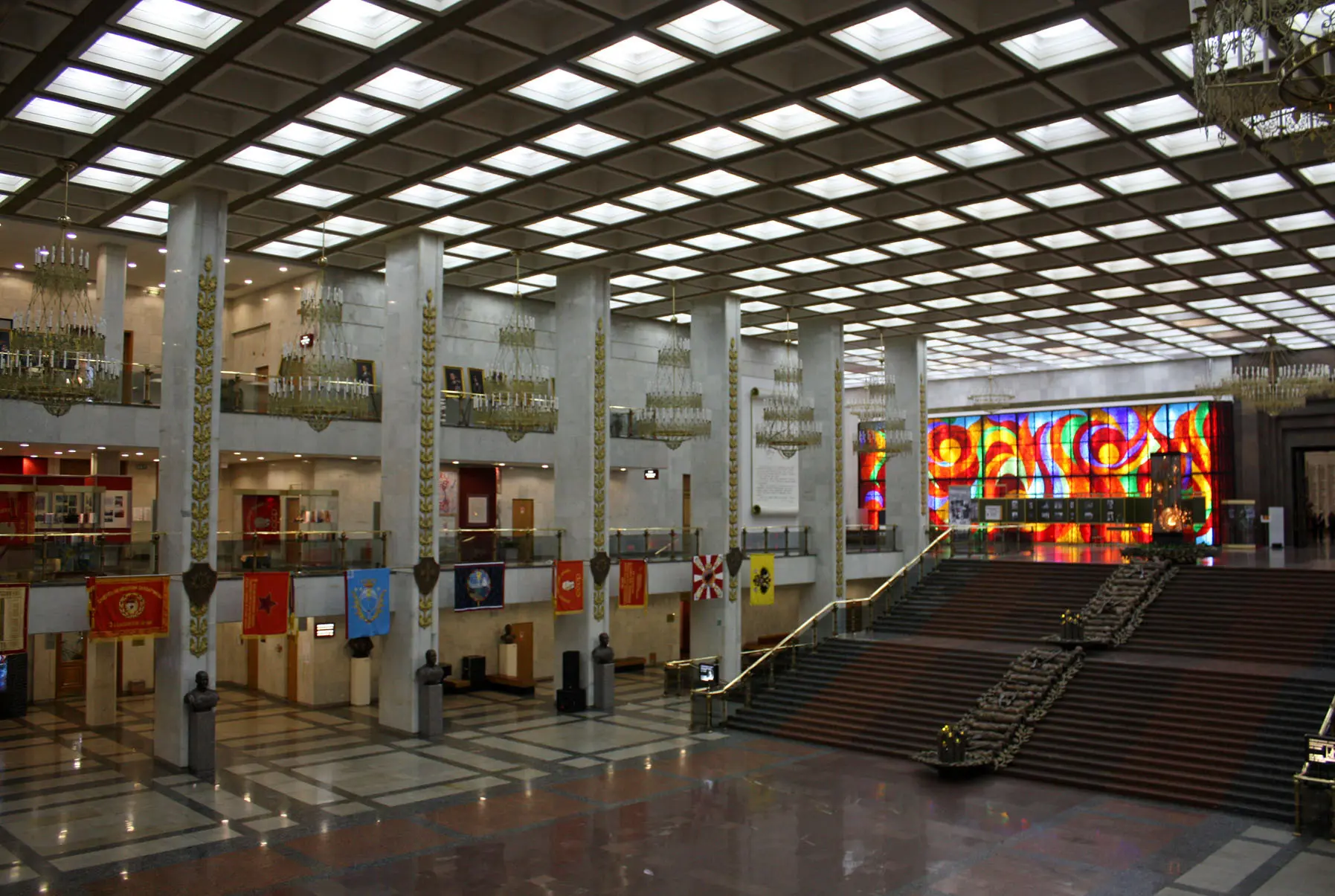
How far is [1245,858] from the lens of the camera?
487 inches

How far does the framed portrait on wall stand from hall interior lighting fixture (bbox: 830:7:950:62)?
1431cm

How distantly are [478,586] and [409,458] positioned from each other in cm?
282

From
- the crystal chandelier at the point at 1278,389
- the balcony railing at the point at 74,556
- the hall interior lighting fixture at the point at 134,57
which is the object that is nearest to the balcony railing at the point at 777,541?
the crystal chandelier at the point at 1278,389

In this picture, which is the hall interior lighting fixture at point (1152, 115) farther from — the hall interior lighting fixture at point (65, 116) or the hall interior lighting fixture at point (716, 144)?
the hall interior lighting fixture at point (65, 116)

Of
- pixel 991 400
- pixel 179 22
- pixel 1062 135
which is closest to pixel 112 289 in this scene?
pixel 179 22

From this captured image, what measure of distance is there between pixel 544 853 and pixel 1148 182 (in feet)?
43.9

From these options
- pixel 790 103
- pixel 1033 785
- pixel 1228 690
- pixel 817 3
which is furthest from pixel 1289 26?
pixel 1228 690

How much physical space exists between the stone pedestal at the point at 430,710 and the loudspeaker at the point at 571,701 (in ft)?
10.3

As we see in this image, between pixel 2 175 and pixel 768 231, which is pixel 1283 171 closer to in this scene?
pixel 768 231

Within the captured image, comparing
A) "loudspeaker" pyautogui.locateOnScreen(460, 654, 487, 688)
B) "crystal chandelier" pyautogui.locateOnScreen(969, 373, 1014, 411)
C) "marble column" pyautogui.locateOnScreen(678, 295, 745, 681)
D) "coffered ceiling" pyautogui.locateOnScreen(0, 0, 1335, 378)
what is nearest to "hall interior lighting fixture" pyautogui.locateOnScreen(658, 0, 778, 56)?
"coffered ceiling" pyautogui.locateOnScreen(0, 0, 1335, 378)

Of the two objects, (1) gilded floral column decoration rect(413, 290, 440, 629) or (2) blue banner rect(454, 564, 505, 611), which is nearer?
(1) gilded floral column decoration rect(413, 290, 440, 629)

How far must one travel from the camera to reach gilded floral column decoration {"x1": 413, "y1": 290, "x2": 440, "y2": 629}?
19.3 m

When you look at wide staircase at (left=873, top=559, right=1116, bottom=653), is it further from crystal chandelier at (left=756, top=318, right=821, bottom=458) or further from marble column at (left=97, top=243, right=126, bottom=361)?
marble column at (left=97, top=243, right=126, bottom=361)

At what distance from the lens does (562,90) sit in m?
13.4
